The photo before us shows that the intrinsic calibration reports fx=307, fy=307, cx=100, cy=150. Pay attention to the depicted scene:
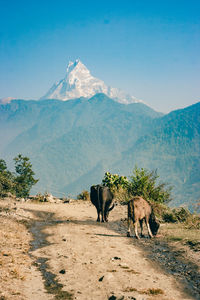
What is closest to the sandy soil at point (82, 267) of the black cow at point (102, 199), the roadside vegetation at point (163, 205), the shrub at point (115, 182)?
the roadside vegetation at point (163, 205)

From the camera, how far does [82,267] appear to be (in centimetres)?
941

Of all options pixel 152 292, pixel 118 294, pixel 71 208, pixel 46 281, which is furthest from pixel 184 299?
pixel 71 208

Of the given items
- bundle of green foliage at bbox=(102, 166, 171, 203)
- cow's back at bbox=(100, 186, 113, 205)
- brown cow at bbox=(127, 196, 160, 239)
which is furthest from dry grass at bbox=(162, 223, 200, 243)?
bundle of green foliage at bbox=(102, 166, 171, 203)

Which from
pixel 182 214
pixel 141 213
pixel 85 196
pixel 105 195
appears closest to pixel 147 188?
pixel 182 214

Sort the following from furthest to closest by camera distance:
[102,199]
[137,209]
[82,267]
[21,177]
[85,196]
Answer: [21,177], [85,196], [102,199], [137,209], [82,267]

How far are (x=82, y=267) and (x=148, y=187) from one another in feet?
46.6

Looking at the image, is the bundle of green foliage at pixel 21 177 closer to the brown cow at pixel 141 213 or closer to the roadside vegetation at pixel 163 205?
the roadside vegetation at pixel 163 205

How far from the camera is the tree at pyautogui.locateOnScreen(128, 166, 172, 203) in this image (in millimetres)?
22734

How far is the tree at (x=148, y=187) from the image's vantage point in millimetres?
22734

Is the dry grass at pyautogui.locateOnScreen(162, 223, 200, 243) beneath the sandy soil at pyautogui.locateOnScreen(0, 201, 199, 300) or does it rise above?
above

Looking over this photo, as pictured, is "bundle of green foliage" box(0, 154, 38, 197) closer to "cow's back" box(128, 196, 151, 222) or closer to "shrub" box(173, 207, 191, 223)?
"shrub" box(173, 207, 191, 223)

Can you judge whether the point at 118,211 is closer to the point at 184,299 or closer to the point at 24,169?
the point at 184,299

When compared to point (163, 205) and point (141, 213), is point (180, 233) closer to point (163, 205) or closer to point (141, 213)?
point (141, 213)

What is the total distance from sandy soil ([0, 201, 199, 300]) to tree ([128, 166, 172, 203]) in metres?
7.13
